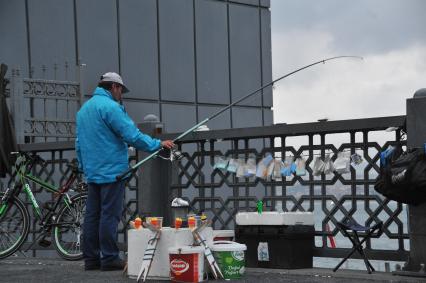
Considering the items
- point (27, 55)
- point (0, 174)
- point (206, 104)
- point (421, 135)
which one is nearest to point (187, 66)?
point (206, 104)

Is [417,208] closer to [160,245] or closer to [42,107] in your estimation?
[160,245]

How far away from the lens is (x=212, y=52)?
77.9 feet

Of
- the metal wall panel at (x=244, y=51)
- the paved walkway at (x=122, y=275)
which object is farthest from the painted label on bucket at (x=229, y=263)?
the metal wall panel at (x=244, y=51)

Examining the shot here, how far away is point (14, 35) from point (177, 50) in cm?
546

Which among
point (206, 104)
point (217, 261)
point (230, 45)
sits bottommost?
point (217, 261)

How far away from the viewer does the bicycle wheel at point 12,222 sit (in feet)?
33.0

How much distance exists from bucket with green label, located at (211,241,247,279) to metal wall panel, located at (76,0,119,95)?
41.1 ft

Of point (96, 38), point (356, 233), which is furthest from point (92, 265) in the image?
point (96, 38)

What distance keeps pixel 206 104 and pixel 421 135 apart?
Answer: 1582 cm

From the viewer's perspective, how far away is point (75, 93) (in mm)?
18047

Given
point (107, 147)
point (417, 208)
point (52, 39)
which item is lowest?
point (417, 208)

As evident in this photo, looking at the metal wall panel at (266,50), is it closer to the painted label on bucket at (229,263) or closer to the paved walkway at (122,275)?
the paved walkway at (122,275)

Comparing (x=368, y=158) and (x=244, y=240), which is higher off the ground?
(x=368, y=158)

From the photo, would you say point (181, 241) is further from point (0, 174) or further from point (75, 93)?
point (75, 93)
